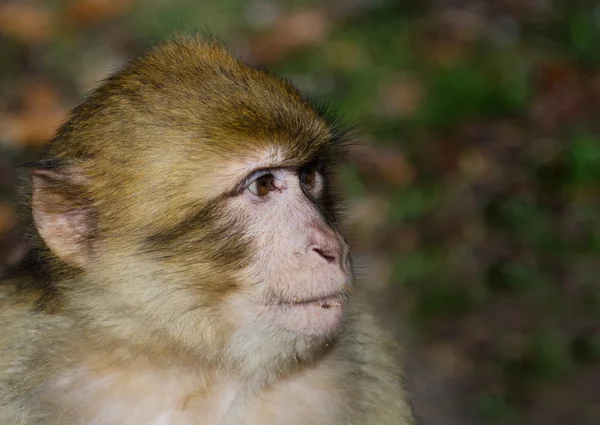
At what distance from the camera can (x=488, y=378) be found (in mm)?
5523

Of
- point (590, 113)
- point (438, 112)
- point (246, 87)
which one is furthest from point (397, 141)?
point (246, 87)

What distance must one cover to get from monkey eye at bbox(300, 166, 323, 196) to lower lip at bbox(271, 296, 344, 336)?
36 centimetres

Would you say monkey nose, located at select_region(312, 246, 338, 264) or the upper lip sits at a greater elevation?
monkey nose, located at select_region(312, 246, 338, 264)

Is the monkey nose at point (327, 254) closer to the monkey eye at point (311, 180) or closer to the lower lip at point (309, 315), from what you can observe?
the lower lip at point (309, 315)

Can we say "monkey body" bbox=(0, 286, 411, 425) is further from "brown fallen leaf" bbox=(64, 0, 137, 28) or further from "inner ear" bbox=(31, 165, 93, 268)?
"brown fallen leaf" bbox=(64, 0, 137, 28)

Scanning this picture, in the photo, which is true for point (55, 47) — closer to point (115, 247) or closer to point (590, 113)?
point (590, 113)

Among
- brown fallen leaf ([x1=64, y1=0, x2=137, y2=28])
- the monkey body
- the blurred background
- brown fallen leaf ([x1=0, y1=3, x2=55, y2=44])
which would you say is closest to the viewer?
the monkey body

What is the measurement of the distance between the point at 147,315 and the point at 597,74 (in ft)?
16.7

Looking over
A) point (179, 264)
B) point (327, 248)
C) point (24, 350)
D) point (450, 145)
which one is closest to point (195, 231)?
point (179, 264)

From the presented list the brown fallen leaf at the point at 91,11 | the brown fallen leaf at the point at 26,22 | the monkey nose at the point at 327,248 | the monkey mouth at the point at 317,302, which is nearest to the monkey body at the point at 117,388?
the monkey mouth at the point at 317,302

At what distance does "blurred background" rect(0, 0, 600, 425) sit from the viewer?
219 inches

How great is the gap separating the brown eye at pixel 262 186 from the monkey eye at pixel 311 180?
128 mm

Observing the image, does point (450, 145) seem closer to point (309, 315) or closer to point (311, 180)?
point (311, 180)

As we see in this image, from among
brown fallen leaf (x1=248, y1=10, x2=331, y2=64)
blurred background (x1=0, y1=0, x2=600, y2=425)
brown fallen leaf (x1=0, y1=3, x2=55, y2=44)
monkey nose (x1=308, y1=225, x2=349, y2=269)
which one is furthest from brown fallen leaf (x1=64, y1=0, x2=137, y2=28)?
monkey nose (x1=308, y1=225, x2=349, y2=269)
